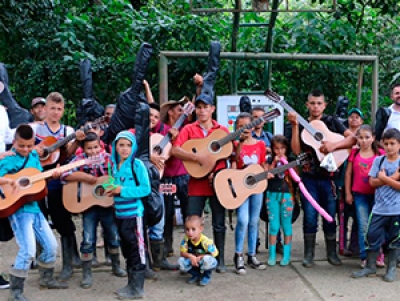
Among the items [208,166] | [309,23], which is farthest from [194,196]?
[309,23]

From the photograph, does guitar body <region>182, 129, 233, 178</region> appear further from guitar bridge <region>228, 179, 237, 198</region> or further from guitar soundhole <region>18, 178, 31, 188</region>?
guitar soundhole <region>18, 178, 31, 188</region>

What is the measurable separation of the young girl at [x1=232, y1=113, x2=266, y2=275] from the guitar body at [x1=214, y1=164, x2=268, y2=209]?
121 millimetres

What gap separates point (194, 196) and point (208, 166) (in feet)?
1.17

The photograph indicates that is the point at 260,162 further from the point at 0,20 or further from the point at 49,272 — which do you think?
the point at 0,20

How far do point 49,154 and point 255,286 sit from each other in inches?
89.6

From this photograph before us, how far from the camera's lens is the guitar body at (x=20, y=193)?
457 cm

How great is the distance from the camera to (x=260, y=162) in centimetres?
557

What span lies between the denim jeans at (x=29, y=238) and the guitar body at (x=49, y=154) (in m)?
0.58

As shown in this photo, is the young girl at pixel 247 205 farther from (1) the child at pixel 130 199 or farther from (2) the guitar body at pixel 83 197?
(2) the guitar body at pixel 83 197

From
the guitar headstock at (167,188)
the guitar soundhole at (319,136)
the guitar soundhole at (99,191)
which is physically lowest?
the guitar headstock at (167,188)

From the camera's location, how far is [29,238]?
462 centimetres

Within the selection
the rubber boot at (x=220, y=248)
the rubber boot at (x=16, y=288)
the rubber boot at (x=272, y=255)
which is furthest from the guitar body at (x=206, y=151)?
the rubber boot at (x=16, y=288)

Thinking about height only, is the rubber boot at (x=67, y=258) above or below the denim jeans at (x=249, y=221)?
below

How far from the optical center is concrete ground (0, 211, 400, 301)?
4828 millimetres
